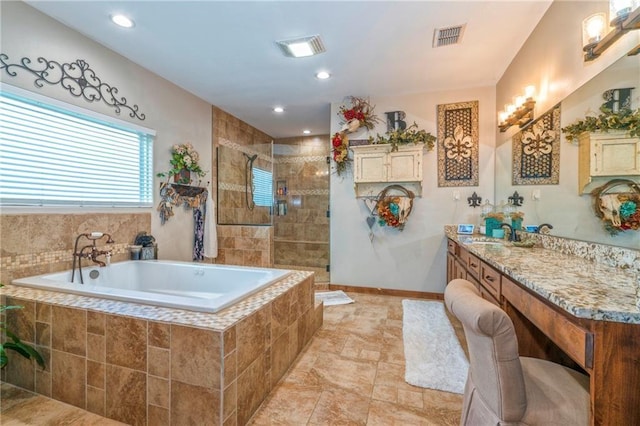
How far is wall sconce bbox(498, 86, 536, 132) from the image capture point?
236cm

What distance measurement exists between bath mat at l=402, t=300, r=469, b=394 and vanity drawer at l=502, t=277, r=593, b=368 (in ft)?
2.68

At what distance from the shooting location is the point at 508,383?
3.10 feet

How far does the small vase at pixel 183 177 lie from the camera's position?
3.19m

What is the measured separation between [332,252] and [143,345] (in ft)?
8.70

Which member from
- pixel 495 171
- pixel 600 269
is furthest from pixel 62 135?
pixel 495 171

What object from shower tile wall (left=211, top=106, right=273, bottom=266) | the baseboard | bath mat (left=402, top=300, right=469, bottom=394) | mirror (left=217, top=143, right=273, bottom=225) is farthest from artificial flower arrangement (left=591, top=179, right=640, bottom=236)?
mirror (left=217, top=143, right=273, bottom=225)

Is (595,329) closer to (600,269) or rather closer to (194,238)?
A: (600,269)

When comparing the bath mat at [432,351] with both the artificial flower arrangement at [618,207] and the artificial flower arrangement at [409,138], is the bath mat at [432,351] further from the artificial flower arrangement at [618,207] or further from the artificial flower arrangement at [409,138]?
the artificial flower arrangement at [409,138]

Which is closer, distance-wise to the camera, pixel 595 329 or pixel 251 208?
pixel 595 329

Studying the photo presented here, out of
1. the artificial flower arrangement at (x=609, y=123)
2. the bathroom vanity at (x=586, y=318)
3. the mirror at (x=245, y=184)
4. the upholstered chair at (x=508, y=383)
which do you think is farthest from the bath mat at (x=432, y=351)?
the mirror at (x=245, y=184)

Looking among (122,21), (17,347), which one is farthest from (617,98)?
(17,347)

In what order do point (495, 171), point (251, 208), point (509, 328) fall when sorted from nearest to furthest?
point (509, 328), point (495, 171), point (251, 208)

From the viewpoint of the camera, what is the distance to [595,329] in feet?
2.64

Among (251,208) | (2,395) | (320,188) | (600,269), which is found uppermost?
(320,188)
